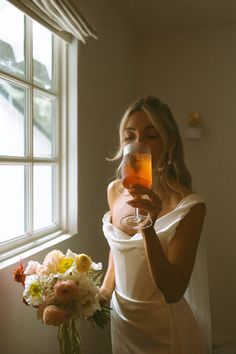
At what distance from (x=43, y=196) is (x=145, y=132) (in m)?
0.67

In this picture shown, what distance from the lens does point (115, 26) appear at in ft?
7.23

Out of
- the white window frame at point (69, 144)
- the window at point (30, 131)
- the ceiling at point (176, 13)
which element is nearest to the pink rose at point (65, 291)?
the window at point (30, 131)

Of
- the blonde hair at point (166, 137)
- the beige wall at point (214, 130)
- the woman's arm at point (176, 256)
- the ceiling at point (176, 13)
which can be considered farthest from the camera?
the beige wall at point (214, 130)

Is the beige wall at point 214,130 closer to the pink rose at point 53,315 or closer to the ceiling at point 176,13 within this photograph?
the ceiling at point 176,13

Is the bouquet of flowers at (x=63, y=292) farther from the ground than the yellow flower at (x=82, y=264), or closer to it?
closer to it

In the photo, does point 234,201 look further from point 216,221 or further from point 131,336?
point 131,336

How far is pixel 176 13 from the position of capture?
237 cm

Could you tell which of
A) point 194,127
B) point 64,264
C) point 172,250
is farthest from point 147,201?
point 194,127

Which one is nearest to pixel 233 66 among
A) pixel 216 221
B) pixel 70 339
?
pixel 216 221

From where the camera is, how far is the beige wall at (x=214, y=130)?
8.50 feet

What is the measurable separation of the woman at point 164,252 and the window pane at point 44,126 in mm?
468

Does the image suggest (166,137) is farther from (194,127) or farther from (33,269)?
(194,127)

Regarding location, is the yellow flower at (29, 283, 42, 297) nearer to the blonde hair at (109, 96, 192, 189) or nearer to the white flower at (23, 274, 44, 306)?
the white flower at (23, 274, 44, 306)

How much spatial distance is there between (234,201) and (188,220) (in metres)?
1.67
